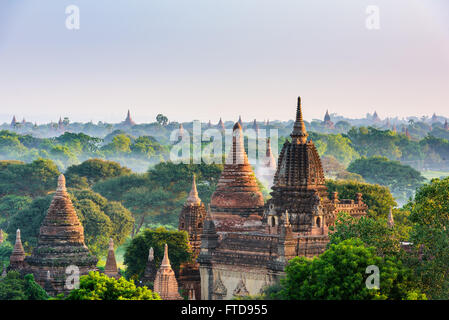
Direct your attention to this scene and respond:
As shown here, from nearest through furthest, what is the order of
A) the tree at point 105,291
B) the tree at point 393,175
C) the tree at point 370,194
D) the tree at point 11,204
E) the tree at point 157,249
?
1. the tree at point 105,291
2. the tree at point 157,249
3. the tree at point 370,194
4. the tree at point 11,204
5. the tree at point 393,175

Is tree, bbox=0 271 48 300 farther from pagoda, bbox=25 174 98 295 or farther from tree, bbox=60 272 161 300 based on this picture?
tree, bbox=60 272 161 300

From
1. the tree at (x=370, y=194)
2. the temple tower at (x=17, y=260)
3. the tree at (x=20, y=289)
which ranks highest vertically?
the tree at (x=370, y=194)

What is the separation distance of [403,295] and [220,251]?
12.5 meters

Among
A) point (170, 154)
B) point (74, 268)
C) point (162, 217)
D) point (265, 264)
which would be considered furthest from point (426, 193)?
point (170, 154)

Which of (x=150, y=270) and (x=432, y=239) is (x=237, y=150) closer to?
(x=150, y=270)

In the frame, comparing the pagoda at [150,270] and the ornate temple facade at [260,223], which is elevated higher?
the ornate temple facade at [260,223]

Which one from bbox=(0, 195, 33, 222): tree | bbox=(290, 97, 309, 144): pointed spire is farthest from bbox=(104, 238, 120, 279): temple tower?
bbox=(0, 195, 33, 222): tree

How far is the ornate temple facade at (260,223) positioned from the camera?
52.1 meters

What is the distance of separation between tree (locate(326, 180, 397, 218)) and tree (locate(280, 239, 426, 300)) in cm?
3448

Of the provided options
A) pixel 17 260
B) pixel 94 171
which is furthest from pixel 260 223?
pixel 94 171

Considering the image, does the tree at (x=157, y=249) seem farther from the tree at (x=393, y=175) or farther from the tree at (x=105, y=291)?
the tree at (x=393, y=175)

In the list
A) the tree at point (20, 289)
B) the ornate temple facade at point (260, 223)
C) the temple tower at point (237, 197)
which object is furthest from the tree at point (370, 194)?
the tree at point (20, 289)

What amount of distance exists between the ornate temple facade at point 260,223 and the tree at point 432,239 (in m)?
5.55
